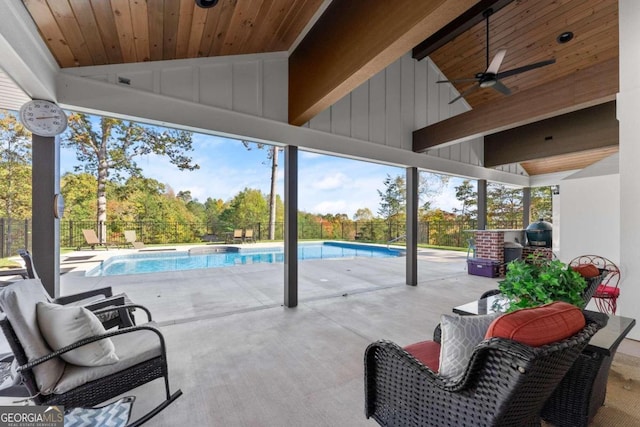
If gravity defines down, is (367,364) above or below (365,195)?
below

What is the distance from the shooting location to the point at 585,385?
171 centimetres

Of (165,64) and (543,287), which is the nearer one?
(543,287)

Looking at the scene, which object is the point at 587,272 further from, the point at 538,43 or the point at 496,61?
the point at 538,43

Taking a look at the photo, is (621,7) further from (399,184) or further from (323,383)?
(399,184)

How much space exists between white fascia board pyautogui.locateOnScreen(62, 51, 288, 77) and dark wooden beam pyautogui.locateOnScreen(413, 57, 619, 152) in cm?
313

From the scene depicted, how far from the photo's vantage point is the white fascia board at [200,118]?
9.69ft

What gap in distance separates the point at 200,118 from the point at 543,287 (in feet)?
12.5

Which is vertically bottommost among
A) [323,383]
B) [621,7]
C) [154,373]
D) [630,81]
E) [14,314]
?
[323,383]

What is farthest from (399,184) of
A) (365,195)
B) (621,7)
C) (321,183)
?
(621,7)

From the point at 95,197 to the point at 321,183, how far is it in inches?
414

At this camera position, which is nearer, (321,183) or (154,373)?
(154,373)

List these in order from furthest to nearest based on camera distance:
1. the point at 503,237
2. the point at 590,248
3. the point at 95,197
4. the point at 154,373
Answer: the point at 95,197 → the point at 503,237 → the point at 590,248 → the point at 154,373

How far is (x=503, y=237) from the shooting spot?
6898mm

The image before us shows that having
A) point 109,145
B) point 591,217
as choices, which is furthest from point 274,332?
point 109,145
